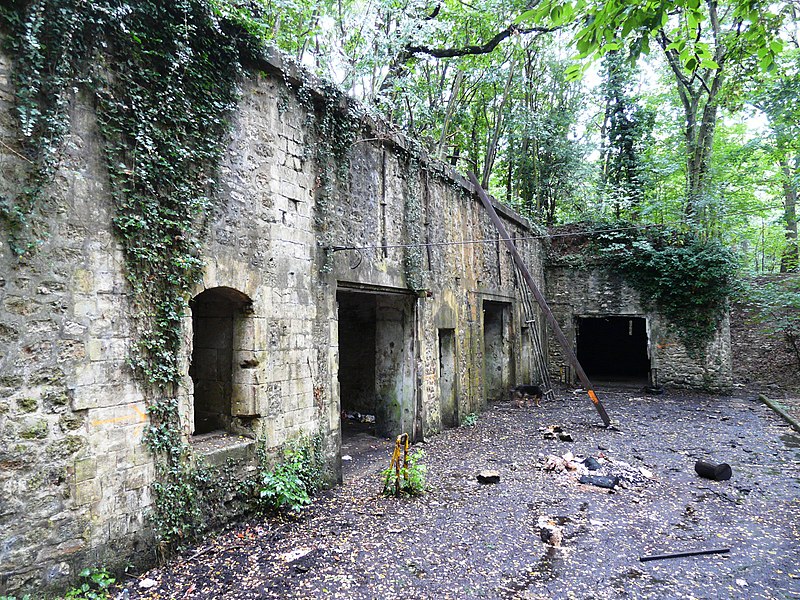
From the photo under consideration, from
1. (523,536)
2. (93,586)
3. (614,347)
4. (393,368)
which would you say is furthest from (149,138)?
(614,347)

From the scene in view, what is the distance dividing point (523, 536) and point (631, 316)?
38.4 ft

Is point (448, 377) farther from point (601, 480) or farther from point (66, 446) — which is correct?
point (66, 446)

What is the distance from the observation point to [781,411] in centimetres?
1080

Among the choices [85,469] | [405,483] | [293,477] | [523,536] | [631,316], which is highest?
[631,316]

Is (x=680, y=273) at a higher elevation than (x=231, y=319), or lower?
higher

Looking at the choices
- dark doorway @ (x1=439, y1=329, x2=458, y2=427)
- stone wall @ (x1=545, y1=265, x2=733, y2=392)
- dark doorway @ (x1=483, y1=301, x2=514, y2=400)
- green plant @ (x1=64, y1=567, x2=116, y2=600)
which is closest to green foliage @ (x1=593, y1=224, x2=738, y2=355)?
stone wall @ (x1=545, y1=265, x2=733, y2=392)

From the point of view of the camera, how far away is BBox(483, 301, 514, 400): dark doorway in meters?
12.8

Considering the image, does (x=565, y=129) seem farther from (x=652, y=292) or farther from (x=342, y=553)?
(x=342, y=553)

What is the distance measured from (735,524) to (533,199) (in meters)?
14.1

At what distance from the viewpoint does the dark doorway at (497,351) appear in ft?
42.0

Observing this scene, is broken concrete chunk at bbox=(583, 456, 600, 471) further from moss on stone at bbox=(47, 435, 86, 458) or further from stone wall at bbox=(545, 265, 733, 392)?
stone wall at bbox=(545, 265, 733, 392)

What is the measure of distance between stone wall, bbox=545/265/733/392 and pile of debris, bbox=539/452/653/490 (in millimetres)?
8197

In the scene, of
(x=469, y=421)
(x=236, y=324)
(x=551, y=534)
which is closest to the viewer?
(x=551, y=534)

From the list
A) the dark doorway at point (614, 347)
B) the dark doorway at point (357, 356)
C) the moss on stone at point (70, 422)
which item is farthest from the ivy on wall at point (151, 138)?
the dark doorway at point (614, 347)
